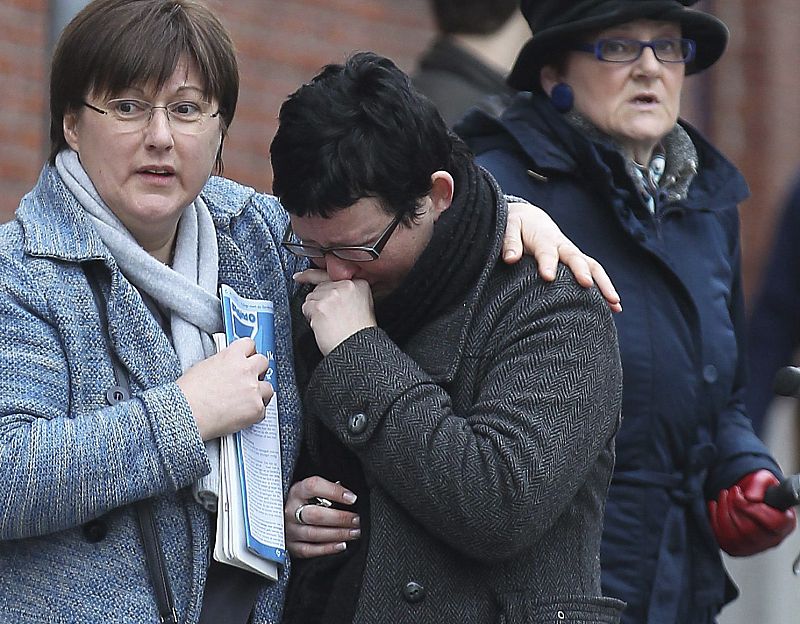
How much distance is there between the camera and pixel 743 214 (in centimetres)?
736

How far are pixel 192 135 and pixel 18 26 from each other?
2831 mm

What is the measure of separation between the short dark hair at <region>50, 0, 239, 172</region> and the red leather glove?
1.46m

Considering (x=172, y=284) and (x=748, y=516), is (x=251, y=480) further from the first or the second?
(x=748, y=516)

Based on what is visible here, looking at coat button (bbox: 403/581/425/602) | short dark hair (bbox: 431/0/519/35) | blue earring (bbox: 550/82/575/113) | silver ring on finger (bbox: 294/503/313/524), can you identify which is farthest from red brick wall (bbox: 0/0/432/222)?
coat button (bbox: 403/581/425/602)

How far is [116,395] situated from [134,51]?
1.85ft

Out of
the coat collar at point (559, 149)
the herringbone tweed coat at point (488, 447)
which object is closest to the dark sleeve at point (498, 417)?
the herringbone tweed coat at point (488, 447)

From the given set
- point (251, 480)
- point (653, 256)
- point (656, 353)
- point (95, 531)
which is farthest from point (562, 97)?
point (95, 531)

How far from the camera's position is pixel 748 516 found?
11.8ft

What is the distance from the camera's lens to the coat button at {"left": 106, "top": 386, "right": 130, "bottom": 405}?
271cm

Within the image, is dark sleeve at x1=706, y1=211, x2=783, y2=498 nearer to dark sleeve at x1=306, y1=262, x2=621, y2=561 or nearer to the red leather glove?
the red leather glove

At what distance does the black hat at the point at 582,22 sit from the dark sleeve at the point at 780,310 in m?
0.83

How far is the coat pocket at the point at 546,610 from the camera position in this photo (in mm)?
2740

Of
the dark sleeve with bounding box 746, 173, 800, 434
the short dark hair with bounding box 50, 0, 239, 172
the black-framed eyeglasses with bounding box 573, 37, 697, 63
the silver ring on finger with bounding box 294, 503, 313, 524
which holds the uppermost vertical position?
the short dark hair with bounding box 50, 0, 239, 172

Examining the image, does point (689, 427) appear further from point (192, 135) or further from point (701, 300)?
point (192, 135)
